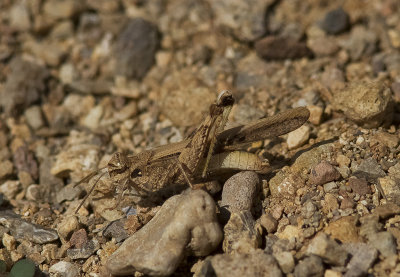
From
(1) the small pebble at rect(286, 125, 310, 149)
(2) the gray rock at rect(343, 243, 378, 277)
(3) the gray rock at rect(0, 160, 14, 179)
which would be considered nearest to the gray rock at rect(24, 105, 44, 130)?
(3) the gray rock at rect(0, 160, 14, 179)

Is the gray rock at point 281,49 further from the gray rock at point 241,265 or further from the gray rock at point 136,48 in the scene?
the gray rock at point 241,265

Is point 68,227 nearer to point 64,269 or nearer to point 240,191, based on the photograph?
point 64,269

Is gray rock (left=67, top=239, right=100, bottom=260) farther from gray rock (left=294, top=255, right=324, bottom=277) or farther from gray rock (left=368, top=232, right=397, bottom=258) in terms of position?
gray rock (left=368, top=232, right=397, bottom=258)

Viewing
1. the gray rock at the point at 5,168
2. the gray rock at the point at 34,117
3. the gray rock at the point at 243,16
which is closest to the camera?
the gray rock at the point at 5,168

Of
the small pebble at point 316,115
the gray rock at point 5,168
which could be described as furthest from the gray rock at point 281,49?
the gray rock at point 5,168

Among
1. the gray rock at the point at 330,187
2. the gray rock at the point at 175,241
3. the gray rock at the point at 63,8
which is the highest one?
the gray rock at the point at 63,8

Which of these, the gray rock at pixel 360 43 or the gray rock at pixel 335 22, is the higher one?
the gray rock at pixel 335 22

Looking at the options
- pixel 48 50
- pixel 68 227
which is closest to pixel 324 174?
pixel 68 227
